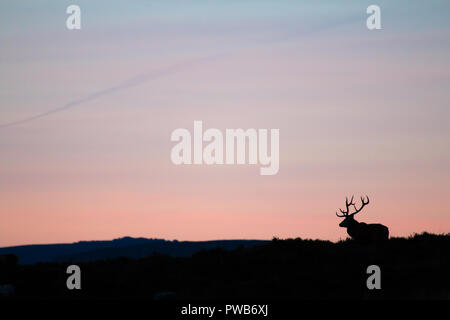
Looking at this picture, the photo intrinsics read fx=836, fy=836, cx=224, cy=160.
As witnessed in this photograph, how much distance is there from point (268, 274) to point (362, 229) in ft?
30.6

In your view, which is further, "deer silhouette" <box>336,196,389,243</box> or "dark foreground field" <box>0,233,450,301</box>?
"deer silhouette" <box>336,196,389,243</box>

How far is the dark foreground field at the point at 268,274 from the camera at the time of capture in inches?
953

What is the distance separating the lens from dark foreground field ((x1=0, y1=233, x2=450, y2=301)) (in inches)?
953

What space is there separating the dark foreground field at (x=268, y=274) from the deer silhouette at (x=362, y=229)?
2394mm

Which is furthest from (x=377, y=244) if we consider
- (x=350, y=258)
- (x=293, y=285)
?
(x=293, y=285)

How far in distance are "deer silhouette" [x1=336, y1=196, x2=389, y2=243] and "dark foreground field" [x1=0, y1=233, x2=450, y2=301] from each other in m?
2.39

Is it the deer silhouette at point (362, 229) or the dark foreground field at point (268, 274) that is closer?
the dark foreground field at point (268, 274)

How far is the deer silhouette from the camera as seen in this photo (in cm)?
3394

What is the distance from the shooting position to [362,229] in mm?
34906

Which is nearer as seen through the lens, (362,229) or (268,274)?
(268,274)

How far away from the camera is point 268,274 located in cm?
2670
